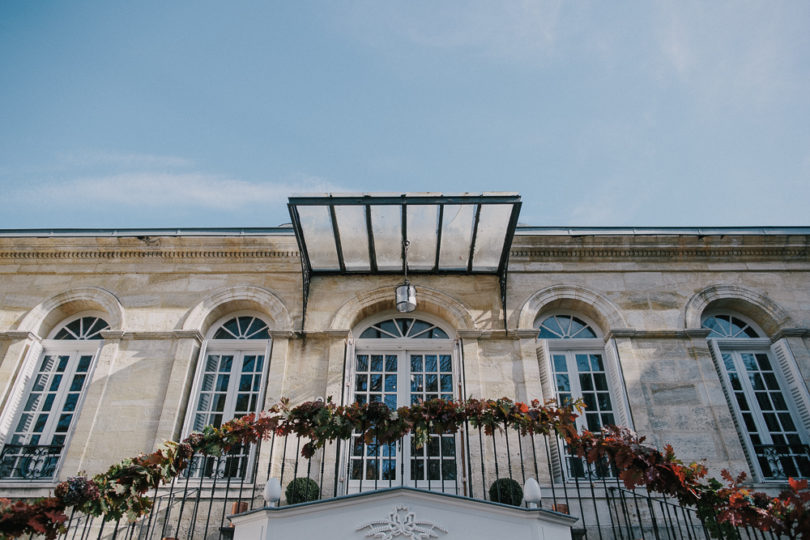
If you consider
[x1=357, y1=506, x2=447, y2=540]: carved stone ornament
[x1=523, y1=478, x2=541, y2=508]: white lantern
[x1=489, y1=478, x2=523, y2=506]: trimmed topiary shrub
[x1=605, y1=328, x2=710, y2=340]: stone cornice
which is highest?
[x1=605, y1=328, x2=710, y2=340]: stone cornice

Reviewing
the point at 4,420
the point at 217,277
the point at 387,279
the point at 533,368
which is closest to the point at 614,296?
the point at 533,368

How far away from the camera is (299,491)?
6.48 meters

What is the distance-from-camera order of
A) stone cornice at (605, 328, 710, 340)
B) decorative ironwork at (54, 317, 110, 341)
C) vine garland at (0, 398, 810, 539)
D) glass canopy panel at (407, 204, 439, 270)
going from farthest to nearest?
decorative ironwork at (54, 317, 110, 341)
stone cornice at (605, 328, 710, 340)
glass canopy panel at (407, 204, 439, 270)
vine garland at (0, 398, 810, 539)

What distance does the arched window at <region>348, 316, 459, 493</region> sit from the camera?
7145mm

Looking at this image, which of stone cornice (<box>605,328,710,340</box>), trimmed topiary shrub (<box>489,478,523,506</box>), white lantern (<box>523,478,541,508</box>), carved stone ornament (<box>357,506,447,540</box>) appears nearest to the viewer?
carved stone ornament (<box>357,506,447,540</box>)

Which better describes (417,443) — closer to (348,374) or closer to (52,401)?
(348,374)

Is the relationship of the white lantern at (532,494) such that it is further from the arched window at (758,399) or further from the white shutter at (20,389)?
the white shutter at (20,389)

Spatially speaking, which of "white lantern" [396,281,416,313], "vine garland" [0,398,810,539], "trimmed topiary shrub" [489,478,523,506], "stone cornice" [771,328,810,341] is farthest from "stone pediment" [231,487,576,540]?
"stone cornice" [771,328,810,341]

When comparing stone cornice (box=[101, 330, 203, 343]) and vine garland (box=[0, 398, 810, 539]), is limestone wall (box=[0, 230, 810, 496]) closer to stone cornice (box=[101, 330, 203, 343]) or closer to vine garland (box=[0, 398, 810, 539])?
stone cornice (box=[101, 330, 203, 343])

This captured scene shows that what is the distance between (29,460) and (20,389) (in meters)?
1.05

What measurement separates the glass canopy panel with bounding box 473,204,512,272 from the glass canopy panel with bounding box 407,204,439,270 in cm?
59

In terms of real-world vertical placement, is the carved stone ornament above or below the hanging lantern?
below

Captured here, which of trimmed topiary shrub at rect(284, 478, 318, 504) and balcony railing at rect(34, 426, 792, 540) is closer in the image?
trimmed topiary shrub at rect(284, 478, 318, 504)

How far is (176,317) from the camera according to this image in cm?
836
